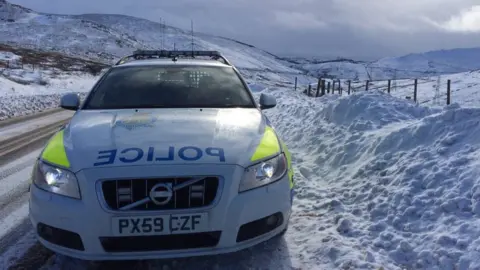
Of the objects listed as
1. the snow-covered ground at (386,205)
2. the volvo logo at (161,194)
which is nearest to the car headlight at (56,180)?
the volvo logo at (161,194)

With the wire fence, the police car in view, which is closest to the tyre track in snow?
the police car

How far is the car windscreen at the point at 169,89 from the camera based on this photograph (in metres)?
4.39

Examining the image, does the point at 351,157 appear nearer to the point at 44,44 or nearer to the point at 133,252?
the point at 133,252

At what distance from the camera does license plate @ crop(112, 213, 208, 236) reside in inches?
111

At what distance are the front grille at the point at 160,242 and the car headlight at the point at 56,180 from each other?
401mm

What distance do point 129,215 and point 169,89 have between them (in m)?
2.10

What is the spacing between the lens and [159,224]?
284cm

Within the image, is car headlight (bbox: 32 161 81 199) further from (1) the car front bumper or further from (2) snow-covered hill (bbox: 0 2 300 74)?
(2) snow-covered hill (bbox: 0 2 300 74)

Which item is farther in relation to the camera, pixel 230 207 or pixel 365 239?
pixel 365 239

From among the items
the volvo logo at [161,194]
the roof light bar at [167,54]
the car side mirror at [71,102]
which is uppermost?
the roof light bar at [167,54]

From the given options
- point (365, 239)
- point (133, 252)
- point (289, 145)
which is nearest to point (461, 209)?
point (365, 239)

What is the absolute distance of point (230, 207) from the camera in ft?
9.61

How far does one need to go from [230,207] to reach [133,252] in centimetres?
72

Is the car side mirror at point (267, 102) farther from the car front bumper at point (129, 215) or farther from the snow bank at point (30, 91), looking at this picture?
the snow bank at point (30, 91)
